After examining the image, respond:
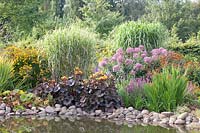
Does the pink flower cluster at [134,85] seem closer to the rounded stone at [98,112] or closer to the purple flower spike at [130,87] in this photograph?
the purple flower spike at [130,87]

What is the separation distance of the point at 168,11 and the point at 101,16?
4847 millimetres

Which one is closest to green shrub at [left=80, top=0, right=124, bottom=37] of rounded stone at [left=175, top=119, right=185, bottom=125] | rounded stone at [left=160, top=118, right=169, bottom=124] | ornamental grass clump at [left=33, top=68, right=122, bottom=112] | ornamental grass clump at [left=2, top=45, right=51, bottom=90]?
ornamental grass clump at [left=2, top=45, right=51, bottom=90]

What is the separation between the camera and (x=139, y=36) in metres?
10.1

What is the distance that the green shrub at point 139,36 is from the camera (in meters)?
10.1

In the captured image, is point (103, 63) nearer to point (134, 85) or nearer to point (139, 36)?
point (134, 85)

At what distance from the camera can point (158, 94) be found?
720 cm

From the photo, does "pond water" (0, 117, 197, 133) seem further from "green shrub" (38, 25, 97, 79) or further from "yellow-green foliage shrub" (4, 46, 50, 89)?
"green shrub" (38, 25, 97, 79)

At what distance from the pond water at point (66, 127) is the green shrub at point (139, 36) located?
3.73m

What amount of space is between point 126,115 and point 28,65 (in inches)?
117

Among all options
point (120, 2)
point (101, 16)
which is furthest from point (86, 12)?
point (120, 2)

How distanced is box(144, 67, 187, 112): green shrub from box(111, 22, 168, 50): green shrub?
290cm

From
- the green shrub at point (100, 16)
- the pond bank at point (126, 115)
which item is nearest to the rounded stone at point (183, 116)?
the pond bank at point (126, 115)

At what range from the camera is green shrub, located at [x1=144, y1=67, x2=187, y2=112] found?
714 cm

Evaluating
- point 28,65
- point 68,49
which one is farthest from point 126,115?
point 28,65
